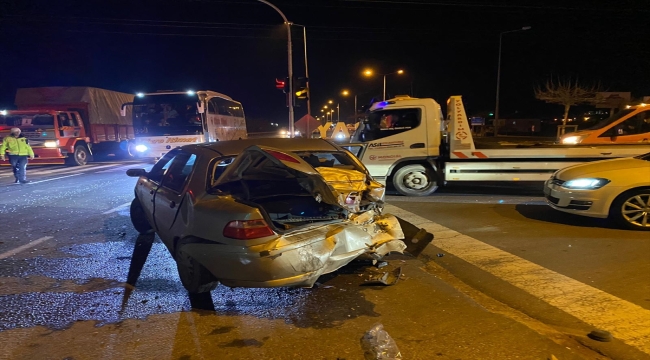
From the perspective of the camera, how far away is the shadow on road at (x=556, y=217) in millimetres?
6969

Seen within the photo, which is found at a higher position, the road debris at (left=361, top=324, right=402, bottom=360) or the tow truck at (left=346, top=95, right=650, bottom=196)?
the tow truck at (left=346, top=95, right=650, bottom=196)

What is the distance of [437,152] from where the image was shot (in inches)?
389

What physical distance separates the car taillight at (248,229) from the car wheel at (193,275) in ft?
2.20

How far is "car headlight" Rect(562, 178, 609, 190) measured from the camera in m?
6.49

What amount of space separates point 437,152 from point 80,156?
1608 centimetres

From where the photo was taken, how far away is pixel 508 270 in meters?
4.96

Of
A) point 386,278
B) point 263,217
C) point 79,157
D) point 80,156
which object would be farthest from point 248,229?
point 80,156

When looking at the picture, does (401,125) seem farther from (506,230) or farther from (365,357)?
(365,357)

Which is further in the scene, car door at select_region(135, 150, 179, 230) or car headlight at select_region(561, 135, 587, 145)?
car headlight at select_region(561, 135, 587, 145)

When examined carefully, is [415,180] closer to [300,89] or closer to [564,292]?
[564,292]

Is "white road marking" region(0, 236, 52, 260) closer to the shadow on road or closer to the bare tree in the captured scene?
the shadow on road

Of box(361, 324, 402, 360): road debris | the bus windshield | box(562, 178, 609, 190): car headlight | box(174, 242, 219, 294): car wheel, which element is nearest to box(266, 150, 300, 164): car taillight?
box(174, 242, 219, 294): car wheel

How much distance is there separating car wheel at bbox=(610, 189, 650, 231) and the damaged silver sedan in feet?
13.2

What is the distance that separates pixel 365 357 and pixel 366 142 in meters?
7.29
